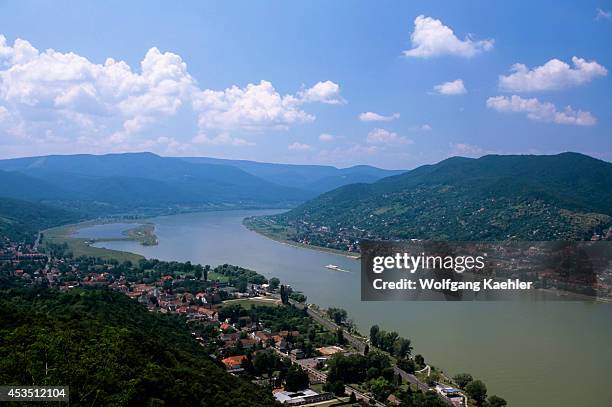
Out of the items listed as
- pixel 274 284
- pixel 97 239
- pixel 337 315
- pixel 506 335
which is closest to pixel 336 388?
pixel 337 315

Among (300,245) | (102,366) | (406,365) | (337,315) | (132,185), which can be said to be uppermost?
(132,185)

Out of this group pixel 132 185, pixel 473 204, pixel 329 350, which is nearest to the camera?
pixel 329 350

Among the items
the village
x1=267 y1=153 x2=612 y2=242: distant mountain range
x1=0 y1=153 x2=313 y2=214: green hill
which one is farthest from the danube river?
x1=0 y1=153 x2=313 y2=214: green hill

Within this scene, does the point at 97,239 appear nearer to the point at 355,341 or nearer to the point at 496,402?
the point at 355,341

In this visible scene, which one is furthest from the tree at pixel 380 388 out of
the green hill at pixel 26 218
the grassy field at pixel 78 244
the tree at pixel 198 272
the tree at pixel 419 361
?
the green hill at pixel 26 218

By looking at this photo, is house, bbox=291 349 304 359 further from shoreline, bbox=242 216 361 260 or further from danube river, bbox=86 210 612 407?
shoreline, bbox=242 216 361 260
